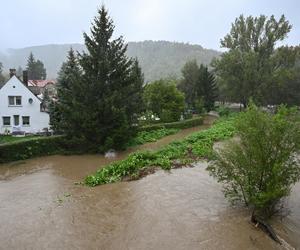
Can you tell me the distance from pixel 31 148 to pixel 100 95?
6.35 meters

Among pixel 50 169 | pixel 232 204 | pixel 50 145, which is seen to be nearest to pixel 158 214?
pixel 232 204

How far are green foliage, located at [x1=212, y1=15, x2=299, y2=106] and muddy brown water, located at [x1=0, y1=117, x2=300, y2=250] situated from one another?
35.9 metres

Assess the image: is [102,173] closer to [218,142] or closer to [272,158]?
[272,158]

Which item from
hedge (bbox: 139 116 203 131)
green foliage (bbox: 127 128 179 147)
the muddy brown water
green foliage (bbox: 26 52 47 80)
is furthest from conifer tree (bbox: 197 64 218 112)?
green foliage (bbox: 26 52 47 80)

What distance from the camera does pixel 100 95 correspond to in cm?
2453

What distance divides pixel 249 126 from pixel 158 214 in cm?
479

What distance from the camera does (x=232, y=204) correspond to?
1295 cm

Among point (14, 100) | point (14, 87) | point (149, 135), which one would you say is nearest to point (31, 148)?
point (149, 135)

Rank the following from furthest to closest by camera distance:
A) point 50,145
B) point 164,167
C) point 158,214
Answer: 1. point 50,145
2. point 164,167
3. point 158,214

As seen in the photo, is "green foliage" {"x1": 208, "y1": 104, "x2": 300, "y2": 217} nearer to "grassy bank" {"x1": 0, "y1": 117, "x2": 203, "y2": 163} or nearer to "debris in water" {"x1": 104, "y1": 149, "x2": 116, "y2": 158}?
"debris in water" {"x1": 104, "y1": 149, "x2": 116, "y2": 158}

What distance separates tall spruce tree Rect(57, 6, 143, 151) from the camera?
23.6 meters

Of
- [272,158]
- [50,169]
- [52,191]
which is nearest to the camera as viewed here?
[272,158]

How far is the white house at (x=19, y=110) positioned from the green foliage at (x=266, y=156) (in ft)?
90.2

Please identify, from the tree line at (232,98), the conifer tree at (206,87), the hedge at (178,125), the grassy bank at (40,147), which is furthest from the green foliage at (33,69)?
the grassy bank at (40,147)
